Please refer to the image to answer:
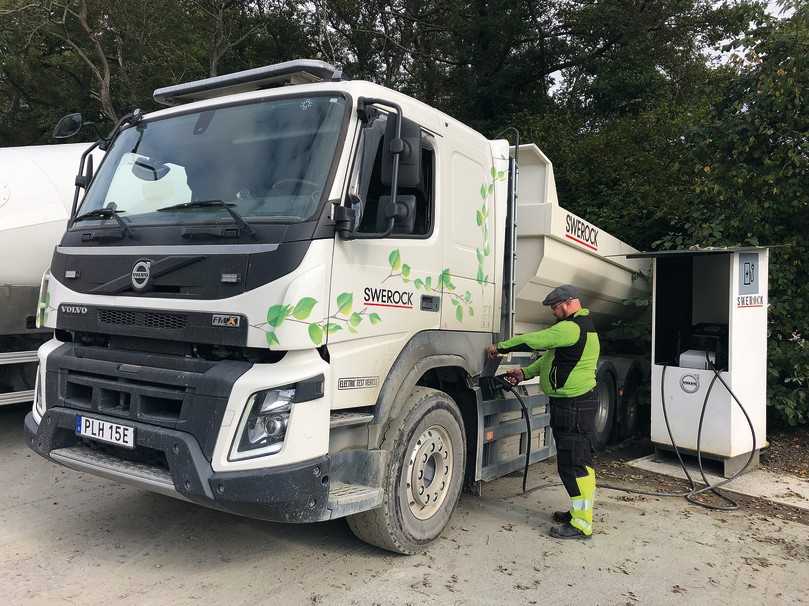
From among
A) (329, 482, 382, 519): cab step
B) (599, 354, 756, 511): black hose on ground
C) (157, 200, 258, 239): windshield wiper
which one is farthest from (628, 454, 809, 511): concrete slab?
(157, 200, 258, 239): windshield wiper

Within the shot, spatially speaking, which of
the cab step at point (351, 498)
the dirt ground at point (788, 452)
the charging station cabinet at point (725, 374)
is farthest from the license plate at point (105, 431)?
the dirt ground at point (788, 452)

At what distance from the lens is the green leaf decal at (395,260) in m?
3.71

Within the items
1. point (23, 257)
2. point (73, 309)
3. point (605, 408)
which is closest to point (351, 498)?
point (73, 309)

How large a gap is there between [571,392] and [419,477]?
125 cm

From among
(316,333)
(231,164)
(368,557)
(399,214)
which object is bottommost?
(368,557)

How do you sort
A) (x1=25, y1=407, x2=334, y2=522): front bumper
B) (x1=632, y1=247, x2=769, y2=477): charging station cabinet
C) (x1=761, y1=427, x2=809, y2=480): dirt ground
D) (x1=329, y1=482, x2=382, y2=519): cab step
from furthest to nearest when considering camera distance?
(x1=761, y1=427, x2=809, y2=480): dirt ground < (x1=632, y1=247, x2=769, y2=477): charging station cabinet < (x1=329, y1=482, x2=382, y2=519): cab step < (x1=25, y1=407, x2=334, y2=522): front bumper

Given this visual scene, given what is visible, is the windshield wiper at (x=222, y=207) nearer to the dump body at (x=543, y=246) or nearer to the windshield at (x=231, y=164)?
the windshield at (x=231, y=164)

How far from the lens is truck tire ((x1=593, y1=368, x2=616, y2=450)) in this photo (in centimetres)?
695

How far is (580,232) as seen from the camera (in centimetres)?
620

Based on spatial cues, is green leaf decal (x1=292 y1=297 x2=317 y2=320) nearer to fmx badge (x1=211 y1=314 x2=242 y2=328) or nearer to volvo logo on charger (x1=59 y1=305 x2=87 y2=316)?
fmx badge (x1=211 y1=314 x2=242 y2=328)

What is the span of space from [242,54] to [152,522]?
16.7 metres

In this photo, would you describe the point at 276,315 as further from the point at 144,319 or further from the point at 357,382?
the point at 144,319

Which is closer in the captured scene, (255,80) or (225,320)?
(225,320)

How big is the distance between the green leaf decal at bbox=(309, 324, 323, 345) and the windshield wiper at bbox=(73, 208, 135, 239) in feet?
3.99
